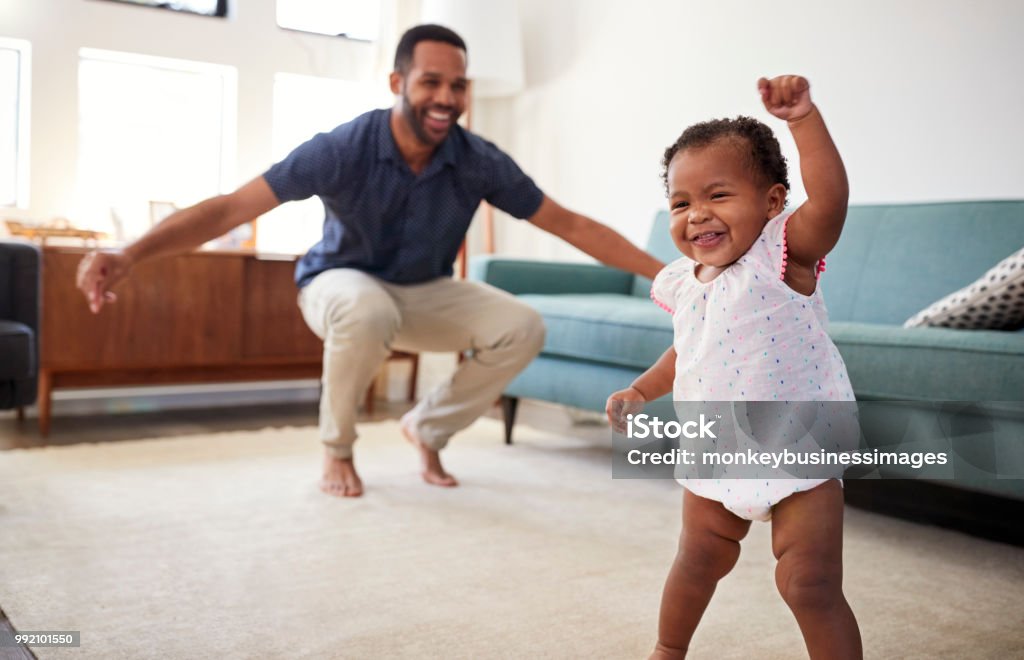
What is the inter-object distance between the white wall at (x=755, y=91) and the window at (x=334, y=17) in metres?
0.67

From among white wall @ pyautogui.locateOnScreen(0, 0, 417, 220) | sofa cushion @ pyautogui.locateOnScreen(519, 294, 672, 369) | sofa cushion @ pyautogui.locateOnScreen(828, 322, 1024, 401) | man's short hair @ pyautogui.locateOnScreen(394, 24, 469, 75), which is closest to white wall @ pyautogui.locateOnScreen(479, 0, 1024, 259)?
white wall @ pyautogui.locateOnScreen(0, 0, 417, 220)

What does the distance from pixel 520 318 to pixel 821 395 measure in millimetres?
1483

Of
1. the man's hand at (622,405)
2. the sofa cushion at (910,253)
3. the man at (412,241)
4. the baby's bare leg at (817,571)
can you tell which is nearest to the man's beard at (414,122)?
the man at (412,241)

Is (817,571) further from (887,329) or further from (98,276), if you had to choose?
(98,276)

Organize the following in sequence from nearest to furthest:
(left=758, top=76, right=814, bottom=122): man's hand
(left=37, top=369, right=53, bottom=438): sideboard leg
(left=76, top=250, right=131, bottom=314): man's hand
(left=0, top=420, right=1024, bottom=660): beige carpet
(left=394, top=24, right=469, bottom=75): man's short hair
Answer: (left=758, top=76, right=814, bottom=122): man's hand < (left=0, top=420, right=1024, bottom=660): beige carpet < (left=76, top=250, right=131, bottom=314): man's hand < (left=394, top=24, right=469, bottom=75): man's short hair < (left=37, top=369, right=53, bottom=438): sideboard leg

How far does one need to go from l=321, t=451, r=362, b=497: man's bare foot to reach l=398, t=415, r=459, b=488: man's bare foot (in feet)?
0.65

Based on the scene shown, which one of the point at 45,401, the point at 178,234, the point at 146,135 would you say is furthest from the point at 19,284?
the point at 146,135

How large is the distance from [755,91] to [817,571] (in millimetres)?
2622

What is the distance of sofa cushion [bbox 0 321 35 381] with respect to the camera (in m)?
2.26

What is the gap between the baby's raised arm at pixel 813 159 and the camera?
1.01 m

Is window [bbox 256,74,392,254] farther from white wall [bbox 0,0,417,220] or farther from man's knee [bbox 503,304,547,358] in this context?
man's knee [bbox 503,304,547,358]

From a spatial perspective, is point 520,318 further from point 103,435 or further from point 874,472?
point 103,435

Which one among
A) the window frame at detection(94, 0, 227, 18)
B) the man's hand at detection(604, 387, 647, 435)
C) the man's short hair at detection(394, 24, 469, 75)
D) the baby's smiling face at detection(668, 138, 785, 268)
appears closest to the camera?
the baby's smiling face at detection(668, 138, 785, 268)

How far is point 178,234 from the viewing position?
207 cm
